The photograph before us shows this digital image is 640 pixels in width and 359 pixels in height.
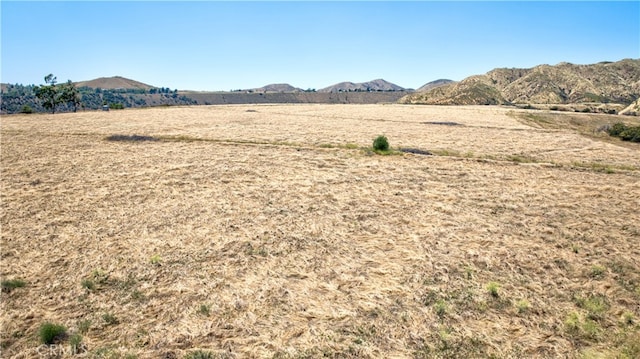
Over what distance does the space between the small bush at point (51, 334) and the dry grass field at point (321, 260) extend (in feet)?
0.63

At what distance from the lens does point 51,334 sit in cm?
717

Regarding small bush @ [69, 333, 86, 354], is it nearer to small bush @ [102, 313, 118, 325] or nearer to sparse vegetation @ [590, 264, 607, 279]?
small bush @ [102, 313, 118, 325]

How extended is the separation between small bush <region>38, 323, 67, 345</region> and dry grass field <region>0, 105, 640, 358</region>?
19 cm

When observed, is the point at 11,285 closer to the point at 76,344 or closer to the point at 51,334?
the point at 51,334

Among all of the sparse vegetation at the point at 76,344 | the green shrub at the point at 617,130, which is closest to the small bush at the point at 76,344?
the sparse vegetation at the point at 76,344

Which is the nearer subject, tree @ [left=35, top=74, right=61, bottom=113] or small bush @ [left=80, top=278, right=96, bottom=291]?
small bush @ [left=80, top=278, right=96, bottom=291]

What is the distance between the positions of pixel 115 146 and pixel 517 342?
30022mm

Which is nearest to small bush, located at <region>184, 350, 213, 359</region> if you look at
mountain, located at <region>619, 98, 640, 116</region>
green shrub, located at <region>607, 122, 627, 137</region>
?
green shrub, located at <region>607, 122, 627, 137</region>

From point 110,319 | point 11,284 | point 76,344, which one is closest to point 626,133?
point 110,319

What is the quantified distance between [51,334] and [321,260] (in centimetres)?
666

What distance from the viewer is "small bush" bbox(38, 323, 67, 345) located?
7.15 meters

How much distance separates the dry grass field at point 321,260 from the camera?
7.35 metres

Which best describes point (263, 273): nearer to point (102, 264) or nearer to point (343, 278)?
point (343, 278)

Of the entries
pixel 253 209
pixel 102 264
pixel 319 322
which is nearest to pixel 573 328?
pixel 319 322
